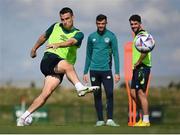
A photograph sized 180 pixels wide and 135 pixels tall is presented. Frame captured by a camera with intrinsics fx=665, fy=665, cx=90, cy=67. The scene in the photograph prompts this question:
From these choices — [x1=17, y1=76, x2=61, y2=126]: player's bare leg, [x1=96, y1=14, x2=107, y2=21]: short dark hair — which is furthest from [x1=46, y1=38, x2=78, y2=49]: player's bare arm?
[x1=96, y1=14, x2=107, y2=21]: short dark hair

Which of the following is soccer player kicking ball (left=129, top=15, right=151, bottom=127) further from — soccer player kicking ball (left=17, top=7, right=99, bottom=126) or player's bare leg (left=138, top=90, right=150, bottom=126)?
soccer player kicking ball (left=17, top=7, right=99, bottom=126)

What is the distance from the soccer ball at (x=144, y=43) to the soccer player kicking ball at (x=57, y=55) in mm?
1517

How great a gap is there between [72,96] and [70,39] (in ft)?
137

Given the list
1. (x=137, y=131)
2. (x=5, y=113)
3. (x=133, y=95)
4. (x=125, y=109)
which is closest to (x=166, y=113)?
(x=125, y=109)

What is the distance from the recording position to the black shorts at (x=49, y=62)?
39.7 ft

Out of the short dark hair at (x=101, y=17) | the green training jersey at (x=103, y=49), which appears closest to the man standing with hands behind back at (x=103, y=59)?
the green training jersey at (x=103, y=49)

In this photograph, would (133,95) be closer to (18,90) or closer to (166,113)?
(166,113)

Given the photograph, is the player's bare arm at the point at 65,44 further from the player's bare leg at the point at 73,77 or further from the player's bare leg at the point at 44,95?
the player's bare leg at the point at 44,95

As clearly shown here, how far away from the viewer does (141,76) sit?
1320cm

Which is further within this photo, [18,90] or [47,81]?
[18,90]

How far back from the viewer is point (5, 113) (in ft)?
129

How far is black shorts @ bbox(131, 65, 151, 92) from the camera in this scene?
13.2 m

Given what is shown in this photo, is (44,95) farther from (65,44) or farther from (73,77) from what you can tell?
(65,44)

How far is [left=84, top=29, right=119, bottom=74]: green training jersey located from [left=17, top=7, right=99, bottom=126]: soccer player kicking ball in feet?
3.43
